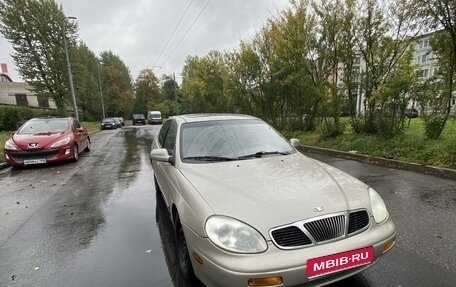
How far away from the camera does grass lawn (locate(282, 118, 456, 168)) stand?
23.8ft

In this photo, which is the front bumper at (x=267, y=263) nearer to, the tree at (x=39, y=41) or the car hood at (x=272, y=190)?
the car hood at (x=272, y=190)

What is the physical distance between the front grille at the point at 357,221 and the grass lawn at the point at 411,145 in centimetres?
591

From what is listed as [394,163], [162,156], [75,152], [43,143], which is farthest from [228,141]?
[75,152]

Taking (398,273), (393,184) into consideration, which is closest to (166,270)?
(398,273)

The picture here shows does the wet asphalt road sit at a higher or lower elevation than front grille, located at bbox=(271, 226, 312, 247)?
lower

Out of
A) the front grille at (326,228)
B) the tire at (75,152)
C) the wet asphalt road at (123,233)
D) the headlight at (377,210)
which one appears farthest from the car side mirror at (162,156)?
the tire at (75,152)

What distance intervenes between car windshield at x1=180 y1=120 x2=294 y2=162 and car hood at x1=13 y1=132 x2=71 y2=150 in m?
6.44

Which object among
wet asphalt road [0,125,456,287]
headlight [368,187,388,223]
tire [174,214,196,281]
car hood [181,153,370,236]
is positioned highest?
car hood [181,153,370,236]

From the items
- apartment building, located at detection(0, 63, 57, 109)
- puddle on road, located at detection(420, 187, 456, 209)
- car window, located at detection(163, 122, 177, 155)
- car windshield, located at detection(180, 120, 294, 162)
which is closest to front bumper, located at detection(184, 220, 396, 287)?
car windshield, located at detection(180, 120, 294, 162)

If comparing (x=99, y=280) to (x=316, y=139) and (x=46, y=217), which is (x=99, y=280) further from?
(x=316, y=139)

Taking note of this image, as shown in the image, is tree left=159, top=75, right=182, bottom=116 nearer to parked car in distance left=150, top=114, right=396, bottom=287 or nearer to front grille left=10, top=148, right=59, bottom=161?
front grille left=10, top=148, right=59, bottom=161

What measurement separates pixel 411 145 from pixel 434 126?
0.86 metres

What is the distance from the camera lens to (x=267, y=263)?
202 cm

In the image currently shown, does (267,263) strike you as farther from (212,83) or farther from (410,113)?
(212,83)
